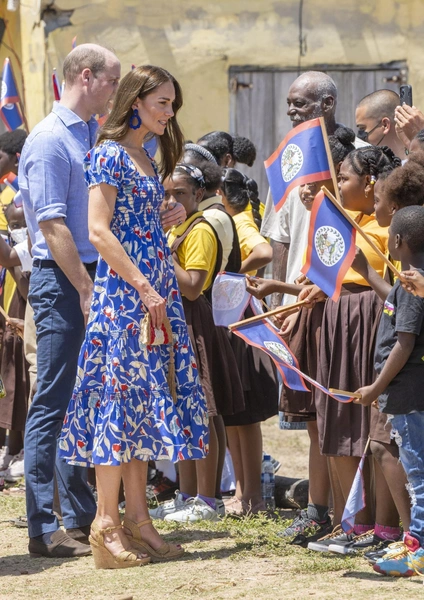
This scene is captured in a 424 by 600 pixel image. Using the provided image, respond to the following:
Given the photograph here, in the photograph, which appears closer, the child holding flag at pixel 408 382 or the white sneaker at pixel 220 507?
the child holding flag at pixel 408 382

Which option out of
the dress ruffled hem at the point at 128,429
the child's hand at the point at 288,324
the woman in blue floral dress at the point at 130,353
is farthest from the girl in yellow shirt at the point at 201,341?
the dress ruffled hem at the point at 128,429

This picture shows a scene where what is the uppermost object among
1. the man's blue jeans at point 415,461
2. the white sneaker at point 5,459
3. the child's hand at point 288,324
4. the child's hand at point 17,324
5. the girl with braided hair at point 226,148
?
the girl with braided hair at point 226,148

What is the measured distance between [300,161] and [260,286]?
814 mm

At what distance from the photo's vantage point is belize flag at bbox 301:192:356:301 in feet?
14.7

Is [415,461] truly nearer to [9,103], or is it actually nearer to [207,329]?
[207,329]

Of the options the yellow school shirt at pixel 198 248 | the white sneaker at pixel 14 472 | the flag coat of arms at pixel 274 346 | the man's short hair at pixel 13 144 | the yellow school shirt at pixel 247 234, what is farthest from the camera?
the man's short hair at pixel 13 144

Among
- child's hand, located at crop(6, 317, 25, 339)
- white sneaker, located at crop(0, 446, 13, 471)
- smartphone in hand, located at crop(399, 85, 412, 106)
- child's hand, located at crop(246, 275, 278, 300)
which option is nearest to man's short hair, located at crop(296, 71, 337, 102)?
smartphone in hand, located at crop(399, 85, 412, 106)

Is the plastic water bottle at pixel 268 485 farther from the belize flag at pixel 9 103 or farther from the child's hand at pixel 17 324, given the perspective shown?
the belize flag at pixel 9 103

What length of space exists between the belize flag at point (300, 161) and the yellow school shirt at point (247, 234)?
163cm

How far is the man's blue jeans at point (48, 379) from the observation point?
504 cm

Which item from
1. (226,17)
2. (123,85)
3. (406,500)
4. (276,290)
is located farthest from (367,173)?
(226,17)

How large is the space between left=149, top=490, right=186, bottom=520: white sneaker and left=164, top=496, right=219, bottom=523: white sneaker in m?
0.08

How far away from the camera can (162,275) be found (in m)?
4.84

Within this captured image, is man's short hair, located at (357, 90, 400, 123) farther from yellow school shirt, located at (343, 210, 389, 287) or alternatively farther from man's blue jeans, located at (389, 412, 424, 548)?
man's blue jeans, located at (389, 412, 424, 548)
